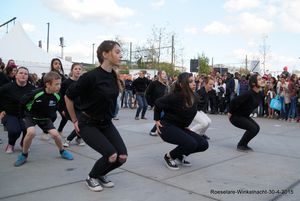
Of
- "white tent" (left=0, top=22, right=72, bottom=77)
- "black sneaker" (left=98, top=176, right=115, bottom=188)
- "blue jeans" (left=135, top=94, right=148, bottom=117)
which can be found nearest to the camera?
"black sneaker" (left=98, top=176, right=115, bottom=188)

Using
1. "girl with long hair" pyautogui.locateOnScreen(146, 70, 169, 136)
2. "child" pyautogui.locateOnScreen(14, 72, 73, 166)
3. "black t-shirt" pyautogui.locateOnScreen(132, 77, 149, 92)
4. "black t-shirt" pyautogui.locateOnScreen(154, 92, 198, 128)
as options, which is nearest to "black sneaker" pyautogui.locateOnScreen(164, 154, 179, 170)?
"black t-shirt" pyautogui.locateOnScreen(154, 92, 198, 128)

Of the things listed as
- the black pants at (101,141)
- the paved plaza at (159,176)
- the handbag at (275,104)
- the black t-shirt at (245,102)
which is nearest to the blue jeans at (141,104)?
the paved plaza at (159,176)

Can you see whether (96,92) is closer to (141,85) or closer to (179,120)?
(179,120)

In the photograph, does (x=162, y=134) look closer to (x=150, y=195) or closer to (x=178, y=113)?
(x=178, y=113)

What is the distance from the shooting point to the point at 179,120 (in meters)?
4.36

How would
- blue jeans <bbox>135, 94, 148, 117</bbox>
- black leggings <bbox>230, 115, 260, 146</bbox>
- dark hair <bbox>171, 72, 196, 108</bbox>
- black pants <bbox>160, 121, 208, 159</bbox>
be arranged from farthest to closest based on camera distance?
blue jeans <bbox>135, 94, 148, 117</bbox>, black leggings <bbox>230, 115, 260, 146</bbox>, dark hair <bbox>171, 72, 196, 108</bbox>, black pants <bbox>160, 121, 208, 159</bbox>

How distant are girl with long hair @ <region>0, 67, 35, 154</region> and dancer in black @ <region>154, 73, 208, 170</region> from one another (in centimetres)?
280

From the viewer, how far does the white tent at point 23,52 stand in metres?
22.3

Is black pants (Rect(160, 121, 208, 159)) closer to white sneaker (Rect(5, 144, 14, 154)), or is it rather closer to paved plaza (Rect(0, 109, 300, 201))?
paved plaza (Rect(0, 109, 300, 201))

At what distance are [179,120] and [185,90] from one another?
1.67 ft

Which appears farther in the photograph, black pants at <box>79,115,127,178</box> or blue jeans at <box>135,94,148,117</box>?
blue jeans at <box>135,94,148,117</box>

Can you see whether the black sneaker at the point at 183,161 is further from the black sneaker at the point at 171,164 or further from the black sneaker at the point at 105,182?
the black sneaker at the point at 105,182

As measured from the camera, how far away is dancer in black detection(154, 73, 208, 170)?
4.20 meters

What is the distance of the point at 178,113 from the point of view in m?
4.32
